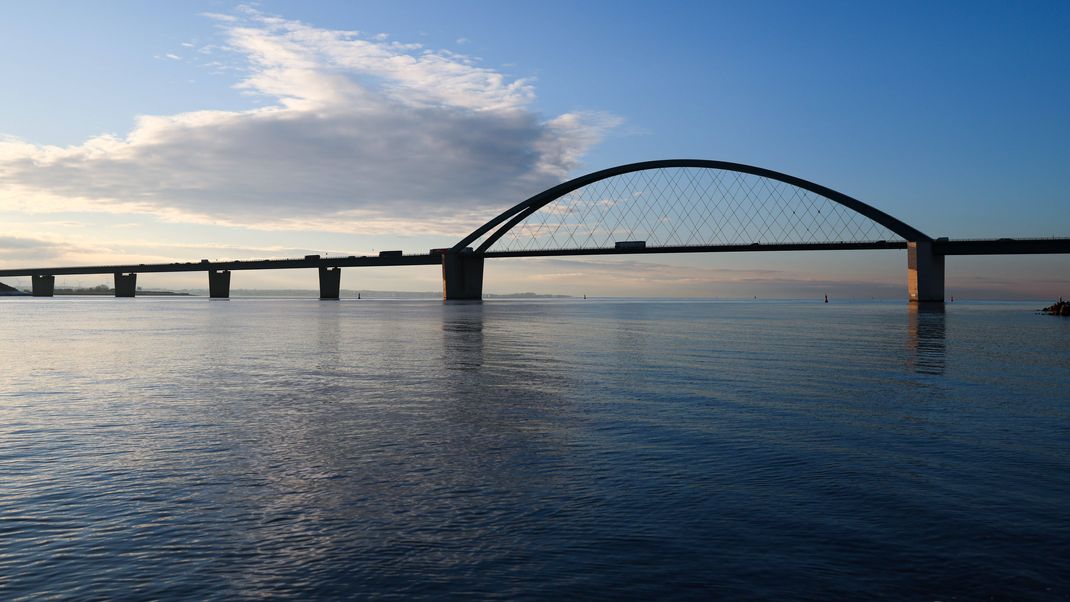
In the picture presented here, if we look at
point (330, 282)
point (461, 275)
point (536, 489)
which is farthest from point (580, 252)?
point (536, 489)

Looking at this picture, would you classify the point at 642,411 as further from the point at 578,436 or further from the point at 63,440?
the point at 63,440

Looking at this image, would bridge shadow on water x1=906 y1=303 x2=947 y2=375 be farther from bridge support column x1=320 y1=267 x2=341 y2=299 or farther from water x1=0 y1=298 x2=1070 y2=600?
bridge support column x1=320 y1=267 x2=341 y2=299

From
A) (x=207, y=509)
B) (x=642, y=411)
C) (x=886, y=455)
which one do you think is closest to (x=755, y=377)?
(x=642, y=411)

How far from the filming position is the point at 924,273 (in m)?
130

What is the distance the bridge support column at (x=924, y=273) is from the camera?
128 meters

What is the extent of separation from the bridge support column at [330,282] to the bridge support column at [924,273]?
132 m

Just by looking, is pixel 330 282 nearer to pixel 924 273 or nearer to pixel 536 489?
pixel 924 273

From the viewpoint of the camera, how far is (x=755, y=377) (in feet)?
74.6

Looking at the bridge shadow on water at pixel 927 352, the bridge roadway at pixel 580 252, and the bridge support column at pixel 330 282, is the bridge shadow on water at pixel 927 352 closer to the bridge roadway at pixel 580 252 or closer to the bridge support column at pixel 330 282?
the bridge roadway at pixel 580 252

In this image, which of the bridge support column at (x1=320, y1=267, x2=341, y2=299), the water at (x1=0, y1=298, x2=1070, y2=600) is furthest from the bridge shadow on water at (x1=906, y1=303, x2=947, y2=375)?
the bridge support column at (x1=320, y1=267, x2=341, y2=299)

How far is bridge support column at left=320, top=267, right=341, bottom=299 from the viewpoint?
188 metres

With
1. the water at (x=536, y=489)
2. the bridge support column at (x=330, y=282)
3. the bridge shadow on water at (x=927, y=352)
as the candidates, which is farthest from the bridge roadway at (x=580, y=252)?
the water at (x=536, y=489)

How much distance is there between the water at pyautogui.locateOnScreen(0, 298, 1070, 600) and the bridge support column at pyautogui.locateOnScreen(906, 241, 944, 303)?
11970 cm

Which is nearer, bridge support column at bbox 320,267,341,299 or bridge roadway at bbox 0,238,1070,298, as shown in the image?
bridge roadway at bbox 0,238,1070,298
